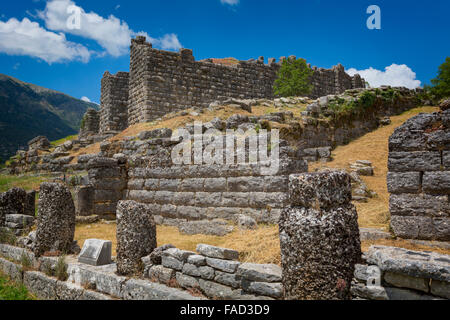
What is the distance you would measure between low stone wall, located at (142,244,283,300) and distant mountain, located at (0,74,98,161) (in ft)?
151

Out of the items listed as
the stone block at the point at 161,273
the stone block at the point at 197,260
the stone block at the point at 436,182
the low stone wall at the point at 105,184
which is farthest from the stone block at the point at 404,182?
the low stone wall at the point at 105,184

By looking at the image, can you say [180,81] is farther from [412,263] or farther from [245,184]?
[412,263]

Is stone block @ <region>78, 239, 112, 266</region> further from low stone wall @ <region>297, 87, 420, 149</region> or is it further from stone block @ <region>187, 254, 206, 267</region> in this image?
low stone wall @ <region>297, 87, 420, 149</region>

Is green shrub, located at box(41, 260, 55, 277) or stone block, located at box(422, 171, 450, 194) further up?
stone block, located at box(422, 171, 450, 194)

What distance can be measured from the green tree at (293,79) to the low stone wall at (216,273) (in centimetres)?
1820

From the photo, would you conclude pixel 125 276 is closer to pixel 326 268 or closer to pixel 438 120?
pixel 326 268

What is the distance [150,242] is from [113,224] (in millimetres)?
5344

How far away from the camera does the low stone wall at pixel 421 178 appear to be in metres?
4.95

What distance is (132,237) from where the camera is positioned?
514 centimetres

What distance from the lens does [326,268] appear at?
322cm

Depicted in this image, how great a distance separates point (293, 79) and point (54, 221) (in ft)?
60.4

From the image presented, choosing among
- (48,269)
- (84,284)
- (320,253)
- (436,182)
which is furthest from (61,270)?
(436,182)

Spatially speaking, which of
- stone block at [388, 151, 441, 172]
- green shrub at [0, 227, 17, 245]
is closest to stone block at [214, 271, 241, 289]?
stone block at [388, 151, 441, 172]

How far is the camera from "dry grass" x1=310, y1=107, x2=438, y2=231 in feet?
21.6
